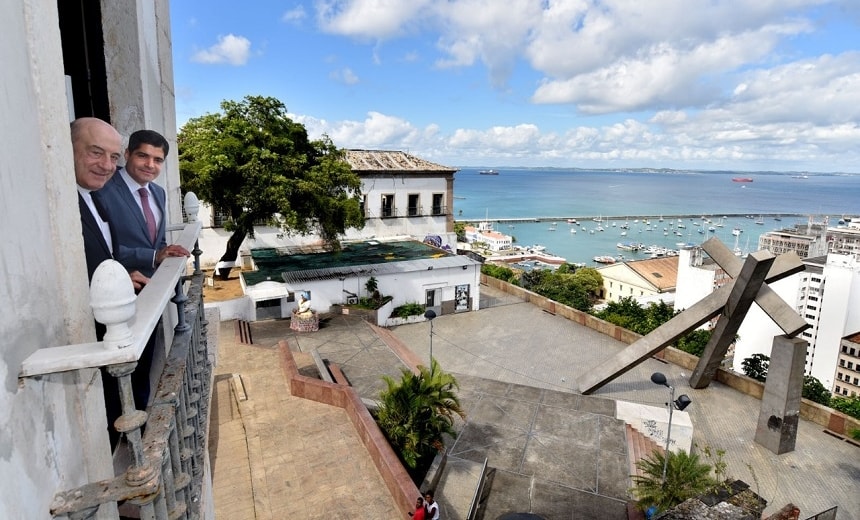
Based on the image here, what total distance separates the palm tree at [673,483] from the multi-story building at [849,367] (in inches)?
1064

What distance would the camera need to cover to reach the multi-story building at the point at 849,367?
2963 centimetres

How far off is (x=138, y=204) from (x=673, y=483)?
37.7 feet

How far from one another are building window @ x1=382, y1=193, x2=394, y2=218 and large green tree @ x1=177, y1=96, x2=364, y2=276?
38.4ft

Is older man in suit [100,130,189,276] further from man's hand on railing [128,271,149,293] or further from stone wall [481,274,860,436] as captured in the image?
stone wall [481,274,860,436]

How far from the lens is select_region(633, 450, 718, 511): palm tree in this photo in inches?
408

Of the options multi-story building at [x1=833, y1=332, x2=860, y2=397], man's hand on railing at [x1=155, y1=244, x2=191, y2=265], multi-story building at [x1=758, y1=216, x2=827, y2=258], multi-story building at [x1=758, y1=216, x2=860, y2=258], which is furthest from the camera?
multi-story building at [x1=758, y1=216, x2=860, y2=258]

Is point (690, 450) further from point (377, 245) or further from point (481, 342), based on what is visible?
A: point (377, 245)

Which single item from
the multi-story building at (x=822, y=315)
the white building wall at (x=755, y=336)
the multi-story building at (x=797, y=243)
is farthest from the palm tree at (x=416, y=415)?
the multi-story building at (x=797, y=243)

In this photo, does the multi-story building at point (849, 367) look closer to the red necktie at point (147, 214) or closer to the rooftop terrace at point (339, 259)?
the rooftop terrace at point (339, 259)

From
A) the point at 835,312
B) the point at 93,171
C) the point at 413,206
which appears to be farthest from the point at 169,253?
the point at 835,312

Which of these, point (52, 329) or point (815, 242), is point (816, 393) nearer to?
point (52, 329)

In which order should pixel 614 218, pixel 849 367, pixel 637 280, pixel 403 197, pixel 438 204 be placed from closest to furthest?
pixel 849 367, pixel 403 197, pixel 438 204, pixel 637 280, pixel 614 218

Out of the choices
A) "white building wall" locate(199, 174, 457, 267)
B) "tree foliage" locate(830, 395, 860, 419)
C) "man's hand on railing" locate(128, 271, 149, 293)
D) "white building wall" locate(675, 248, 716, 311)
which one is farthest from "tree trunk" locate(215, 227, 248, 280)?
"white building wall" locate(675, 248, 716, 311)

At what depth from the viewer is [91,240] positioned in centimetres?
275
